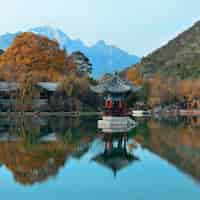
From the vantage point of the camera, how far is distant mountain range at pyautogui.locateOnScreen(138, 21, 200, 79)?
70.9m

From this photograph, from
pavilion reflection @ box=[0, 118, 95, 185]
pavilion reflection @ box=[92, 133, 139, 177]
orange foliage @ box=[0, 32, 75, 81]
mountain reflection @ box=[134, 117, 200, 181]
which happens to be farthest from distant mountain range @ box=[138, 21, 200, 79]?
pavilion reflection @ box=[92, 133, 139, 177]

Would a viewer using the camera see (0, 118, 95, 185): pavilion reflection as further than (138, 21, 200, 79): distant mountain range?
No

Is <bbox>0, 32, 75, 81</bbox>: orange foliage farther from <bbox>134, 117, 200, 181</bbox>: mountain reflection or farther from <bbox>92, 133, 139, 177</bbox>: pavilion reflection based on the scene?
<bbox>92, 133, 139, 177</bbox>: pavilion reflection

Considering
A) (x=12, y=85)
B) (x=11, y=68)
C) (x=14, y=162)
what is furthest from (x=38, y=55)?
(x=14, y=162)

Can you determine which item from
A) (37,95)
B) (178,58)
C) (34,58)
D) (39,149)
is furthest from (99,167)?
(178,58)

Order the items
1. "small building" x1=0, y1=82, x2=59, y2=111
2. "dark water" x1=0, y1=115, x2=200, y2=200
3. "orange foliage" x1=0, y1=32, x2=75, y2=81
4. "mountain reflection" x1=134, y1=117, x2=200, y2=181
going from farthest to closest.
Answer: "orange foliage" x1=0, y1=32, x2=75, y2=81
"small building" x1=0, y1=82, x2=59, y2=111
"mountain reflection" x1=134, y1=117, x2=200, y2=181
"dark water" x1=0, y1=115, x2=200, y2=200

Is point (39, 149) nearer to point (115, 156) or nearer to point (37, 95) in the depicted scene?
point (115, 156)

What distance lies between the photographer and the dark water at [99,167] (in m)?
8.85

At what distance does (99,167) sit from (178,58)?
224 ft

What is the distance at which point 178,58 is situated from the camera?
77938 millimetres

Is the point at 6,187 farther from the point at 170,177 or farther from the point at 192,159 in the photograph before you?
the point at 192,159

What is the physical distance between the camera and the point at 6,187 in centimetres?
931

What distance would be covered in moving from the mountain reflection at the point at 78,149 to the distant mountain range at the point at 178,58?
48.5 meters

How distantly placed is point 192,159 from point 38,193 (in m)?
5.80
